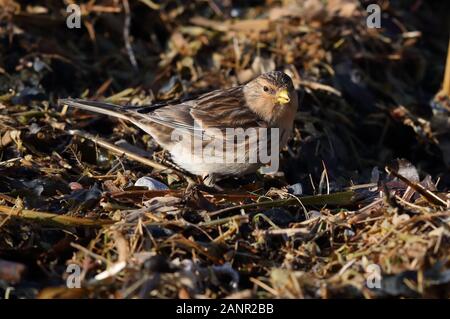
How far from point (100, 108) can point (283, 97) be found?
1.23 metres

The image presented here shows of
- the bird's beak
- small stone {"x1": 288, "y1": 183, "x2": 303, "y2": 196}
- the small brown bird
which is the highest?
the bird's beak

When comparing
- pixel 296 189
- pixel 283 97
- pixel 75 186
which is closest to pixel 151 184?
pixel 75 186

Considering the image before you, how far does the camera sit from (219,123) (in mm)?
4789

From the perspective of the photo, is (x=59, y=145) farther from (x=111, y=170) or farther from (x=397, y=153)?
(x=397, y=153)

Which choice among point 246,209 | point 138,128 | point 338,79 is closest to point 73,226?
point 246,209

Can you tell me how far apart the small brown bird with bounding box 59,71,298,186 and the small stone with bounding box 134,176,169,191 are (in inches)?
13.4

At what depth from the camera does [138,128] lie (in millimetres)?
5223

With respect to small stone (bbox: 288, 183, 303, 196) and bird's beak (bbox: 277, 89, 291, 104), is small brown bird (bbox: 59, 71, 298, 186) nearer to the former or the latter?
bird's beak (bbox: 277, 89, 291, 104)

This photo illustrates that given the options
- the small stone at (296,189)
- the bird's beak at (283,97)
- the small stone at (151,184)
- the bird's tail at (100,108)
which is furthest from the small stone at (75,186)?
the bird's beak at (283,97)

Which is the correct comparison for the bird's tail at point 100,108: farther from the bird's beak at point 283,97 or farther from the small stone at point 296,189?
the small stone at point 296,189

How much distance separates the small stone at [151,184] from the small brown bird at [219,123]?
0.34 metres

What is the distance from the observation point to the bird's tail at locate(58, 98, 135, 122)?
190 inches

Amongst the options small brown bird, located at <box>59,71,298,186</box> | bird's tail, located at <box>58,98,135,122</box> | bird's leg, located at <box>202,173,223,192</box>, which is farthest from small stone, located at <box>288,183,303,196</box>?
bird's tail, located at <box>58,98,135,122</box>

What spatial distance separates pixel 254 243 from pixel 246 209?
0.29 metres
